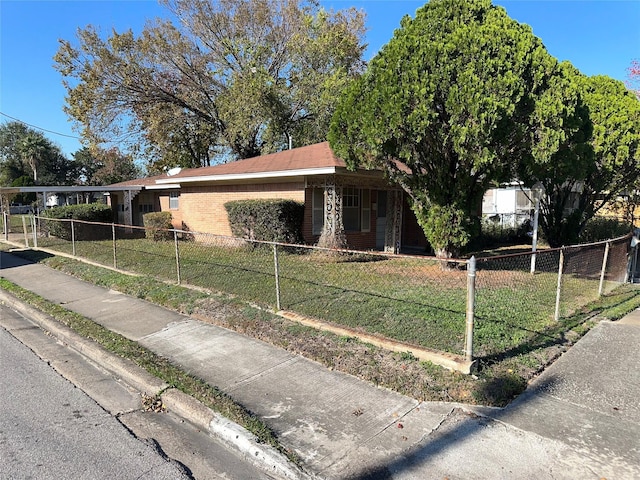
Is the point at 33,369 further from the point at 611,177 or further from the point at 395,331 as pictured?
the point at 611,177

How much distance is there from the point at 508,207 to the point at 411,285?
17.9 m

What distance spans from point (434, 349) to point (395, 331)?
71 centimetres

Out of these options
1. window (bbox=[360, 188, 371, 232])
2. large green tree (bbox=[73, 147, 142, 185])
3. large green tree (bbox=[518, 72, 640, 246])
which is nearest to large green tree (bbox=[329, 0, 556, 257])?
large green tree (bbox=[518, 72, 640, 246])

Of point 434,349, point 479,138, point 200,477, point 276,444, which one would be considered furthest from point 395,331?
point 479,138

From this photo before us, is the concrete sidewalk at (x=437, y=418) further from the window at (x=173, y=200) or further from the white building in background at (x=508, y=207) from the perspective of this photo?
the window at (x=173, y=200)

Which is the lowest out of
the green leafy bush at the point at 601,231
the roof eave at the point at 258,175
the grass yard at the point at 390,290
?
the grass yard at the point at 390,290

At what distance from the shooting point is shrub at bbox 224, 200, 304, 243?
467 inches

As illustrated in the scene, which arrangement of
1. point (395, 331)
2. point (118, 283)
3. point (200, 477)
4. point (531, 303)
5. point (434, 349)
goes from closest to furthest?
1. point (200, 477)
2. point (434, 349)
3. point (395, 331)
4. point (531, 303)
5. point (118, 283)

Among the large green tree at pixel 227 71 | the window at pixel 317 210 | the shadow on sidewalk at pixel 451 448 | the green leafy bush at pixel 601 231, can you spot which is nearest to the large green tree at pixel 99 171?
the large green tree at pixel 227 71

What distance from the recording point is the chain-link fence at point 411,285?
5.28 m

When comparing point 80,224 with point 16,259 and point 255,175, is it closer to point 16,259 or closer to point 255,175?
point 16,259

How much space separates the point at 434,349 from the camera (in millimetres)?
4684

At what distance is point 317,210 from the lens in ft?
42.2

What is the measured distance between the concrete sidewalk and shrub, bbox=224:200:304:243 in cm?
664
